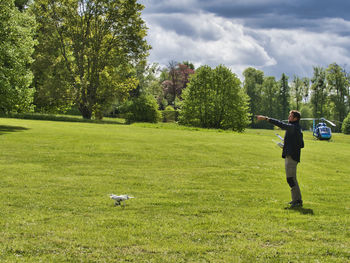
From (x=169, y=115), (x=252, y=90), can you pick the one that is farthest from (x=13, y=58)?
(x=252, y=90)

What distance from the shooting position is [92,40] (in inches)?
2282

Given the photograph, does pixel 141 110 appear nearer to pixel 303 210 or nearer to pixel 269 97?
pixel 303 210

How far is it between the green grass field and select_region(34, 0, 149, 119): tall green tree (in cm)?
3506

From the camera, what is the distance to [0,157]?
67.7 feet

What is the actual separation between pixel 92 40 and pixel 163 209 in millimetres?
50615

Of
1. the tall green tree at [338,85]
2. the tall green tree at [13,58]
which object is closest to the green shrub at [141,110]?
the tall green tree at [13,58]

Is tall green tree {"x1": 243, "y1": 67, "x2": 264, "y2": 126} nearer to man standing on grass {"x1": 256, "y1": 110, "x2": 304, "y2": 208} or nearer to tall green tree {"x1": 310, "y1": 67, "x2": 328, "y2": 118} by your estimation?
tall green tree {"x1": 310, "y1": 67, "x2": 328, "y2": 118}

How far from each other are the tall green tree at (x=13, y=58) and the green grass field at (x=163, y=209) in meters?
9.99

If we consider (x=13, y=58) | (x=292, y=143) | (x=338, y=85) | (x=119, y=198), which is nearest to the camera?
(x=119, y=198)

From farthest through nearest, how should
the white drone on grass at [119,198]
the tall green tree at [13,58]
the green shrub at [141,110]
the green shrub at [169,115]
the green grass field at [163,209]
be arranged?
the green shrub at [169,115] → the green shrub at [141,110] → the tall green tree at [13,58] → the white drone on grass at [119,198] → the green grass field at [163,209]

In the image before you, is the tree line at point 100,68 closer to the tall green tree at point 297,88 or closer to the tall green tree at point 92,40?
the tall green tree at point 92,40

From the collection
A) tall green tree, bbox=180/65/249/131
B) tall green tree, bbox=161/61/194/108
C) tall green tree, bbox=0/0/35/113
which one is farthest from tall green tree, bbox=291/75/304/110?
tall green tree, bbox=0/0/35/113

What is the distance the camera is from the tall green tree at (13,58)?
32.6 m

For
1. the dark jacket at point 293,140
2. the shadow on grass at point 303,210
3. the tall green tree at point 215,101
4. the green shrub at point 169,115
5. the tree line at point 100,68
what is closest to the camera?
the shadow on grass at point 303,210
